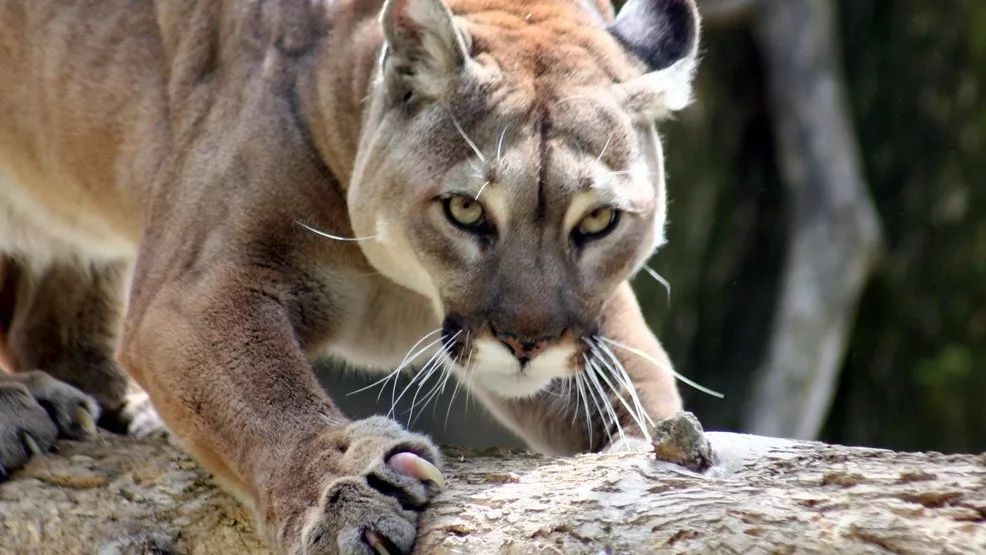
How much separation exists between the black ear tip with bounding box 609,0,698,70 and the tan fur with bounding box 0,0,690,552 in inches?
3.5

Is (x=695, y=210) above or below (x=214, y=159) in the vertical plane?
above

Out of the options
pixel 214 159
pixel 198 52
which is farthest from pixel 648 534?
pixel 198 52

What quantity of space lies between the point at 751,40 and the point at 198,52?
5488 mm

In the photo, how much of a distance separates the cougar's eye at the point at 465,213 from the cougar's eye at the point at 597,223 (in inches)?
9.8

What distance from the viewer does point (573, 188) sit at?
325 centimetres

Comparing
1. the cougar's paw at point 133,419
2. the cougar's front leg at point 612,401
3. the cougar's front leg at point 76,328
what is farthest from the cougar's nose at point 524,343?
the cougar's front leg at point 76,328

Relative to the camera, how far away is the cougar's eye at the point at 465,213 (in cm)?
327

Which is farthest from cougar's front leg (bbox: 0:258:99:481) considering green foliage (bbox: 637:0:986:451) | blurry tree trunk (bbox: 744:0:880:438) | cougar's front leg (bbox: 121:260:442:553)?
green foliage (bbox: 637:0:986:451)

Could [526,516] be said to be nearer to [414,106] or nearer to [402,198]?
[402,198]

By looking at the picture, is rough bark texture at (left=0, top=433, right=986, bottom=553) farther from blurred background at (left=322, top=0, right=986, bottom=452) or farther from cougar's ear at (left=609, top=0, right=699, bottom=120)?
blurred background at (left=322, top=0, right=986, bottom=452)

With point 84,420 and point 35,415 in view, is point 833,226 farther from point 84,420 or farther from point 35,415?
point 35,415

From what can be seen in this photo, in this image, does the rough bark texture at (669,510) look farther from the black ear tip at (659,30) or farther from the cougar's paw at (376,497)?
the black ear tip at (659,30)

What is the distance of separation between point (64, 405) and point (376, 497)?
1.59m

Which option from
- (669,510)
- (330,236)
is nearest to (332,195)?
(330,236)
